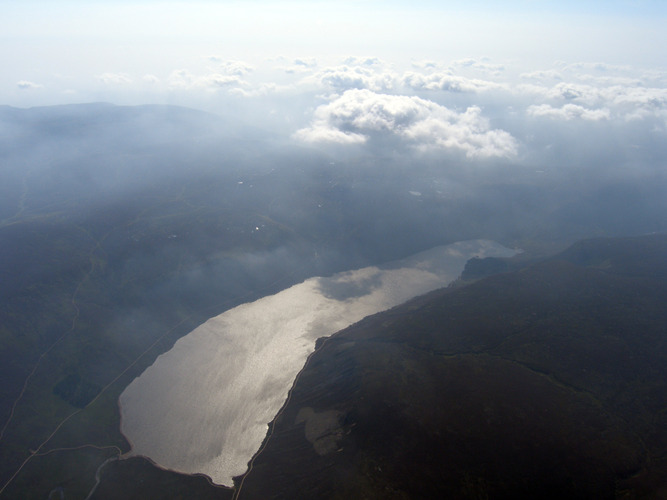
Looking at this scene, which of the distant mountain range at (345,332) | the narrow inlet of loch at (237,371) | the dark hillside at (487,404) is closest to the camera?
the dark hillside at (487,404)

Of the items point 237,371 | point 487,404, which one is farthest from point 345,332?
point 487,404

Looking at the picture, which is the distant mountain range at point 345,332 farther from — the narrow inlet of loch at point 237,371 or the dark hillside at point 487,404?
the narrow inlet of loch at point 237,371

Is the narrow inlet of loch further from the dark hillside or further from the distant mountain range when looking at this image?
the dark hillside

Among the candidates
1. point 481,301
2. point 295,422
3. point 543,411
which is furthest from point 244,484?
point 481,301

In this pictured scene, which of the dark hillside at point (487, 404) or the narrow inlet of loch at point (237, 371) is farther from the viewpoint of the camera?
the narrow inlet of loch at point (237, 371)

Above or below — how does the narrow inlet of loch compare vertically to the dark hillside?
below

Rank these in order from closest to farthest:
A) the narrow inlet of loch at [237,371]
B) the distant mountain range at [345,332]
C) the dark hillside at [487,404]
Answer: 1. the dark hillside at [487,404]
2. the distant mountain range at [345,332]
3. the narrow inlet of loch at [237,371]

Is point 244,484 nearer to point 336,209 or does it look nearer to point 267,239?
point 267,239

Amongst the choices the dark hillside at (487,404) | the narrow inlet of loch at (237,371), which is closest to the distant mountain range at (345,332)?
the dark hillside at (487,404)

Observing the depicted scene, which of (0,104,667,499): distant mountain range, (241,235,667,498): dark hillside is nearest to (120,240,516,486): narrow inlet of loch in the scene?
(0,104,667,499): distant mountain range
